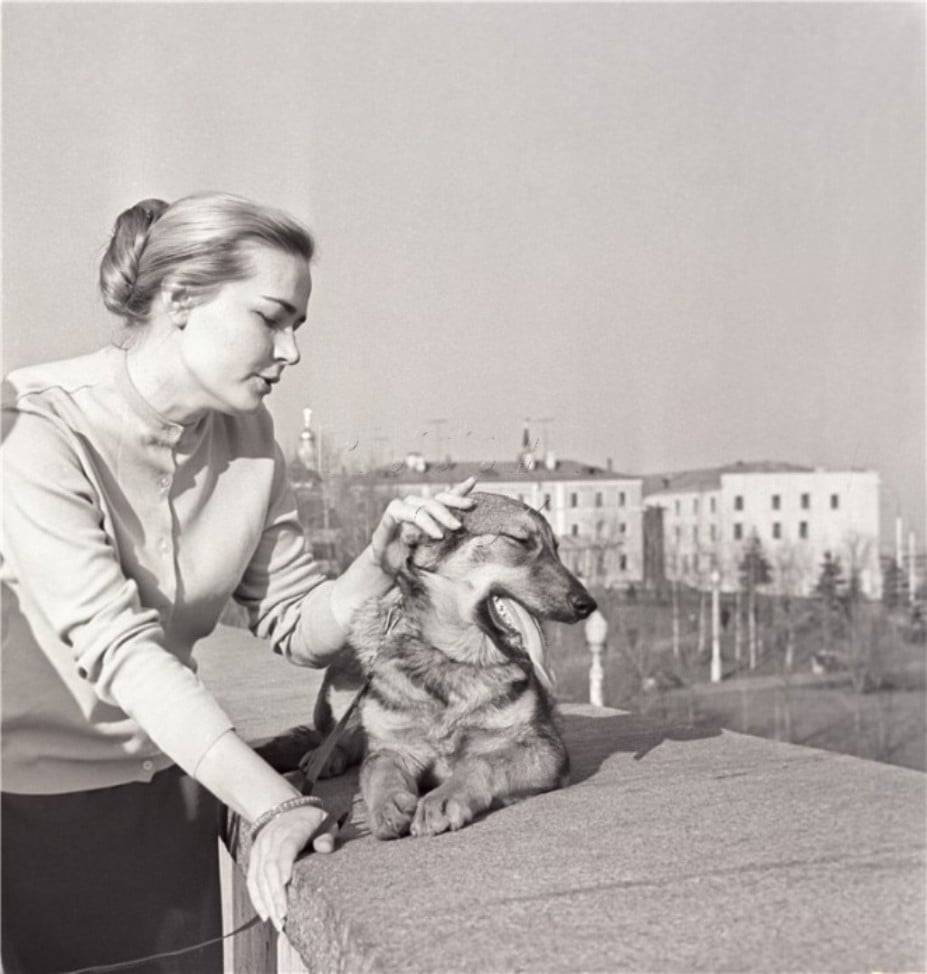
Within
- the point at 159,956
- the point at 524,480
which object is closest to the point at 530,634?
the point at 524,480

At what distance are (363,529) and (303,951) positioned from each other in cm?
110

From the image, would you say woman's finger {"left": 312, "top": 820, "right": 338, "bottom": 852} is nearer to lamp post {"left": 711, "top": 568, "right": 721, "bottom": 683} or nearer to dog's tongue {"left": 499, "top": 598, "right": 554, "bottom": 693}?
dog's tongue {"left": 499, "top": 598, "right": 554, "bottom": 693}

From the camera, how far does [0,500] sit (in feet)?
6.81

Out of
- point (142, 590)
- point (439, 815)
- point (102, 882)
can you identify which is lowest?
point (102, 882)

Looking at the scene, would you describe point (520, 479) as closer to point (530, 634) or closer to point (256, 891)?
point (530, 634)

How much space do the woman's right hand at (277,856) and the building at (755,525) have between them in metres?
22.1

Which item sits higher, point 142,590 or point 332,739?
point 142,590

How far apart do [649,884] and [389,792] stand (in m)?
0.62

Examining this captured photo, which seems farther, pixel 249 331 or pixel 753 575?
pixel 753 575

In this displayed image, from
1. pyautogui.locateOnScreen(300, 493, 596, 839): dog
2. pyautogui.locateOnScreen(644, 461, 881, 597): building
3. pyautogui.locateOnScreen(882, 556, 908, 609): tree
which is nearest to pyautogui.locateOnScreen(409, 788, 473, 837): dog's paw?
pyautogui.locateOnScreen(300, 493, 596, 839): dog

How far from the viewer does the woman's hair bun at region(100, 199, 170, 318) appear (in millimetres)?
2176

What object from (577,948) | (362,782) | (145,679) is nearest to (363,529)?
(362,782)

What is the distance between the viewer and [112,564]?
2.05 m

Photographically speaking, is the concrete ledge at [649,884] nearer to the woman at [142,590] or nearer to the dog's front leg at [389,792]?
the dog's front leg at [389,792]
